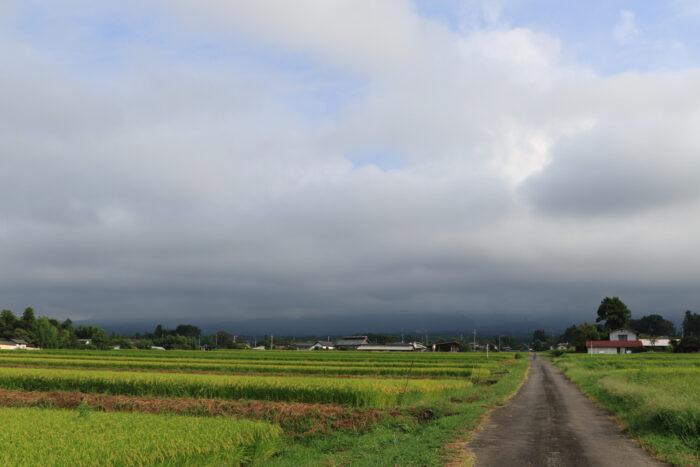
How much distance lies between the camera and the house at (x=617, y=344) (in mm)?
112688

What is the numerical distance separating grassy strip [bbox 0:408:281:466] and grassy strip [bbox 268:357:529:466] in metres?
1.06

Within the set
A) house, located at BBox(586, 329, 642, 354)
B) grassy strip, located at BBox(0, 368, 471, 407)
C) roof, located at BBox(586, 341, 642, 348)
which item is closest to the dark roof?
house, located at BBox(586, 329, 642, 354)

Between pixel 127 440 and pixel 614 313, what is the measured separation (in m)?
145

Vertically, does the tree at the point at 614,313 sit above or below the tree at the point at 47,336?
above

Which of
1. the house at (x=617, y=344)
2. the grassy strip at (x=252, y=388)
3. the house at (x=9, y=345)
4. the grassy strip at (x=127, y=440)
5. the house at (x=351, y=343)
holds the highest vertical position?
the grassy strip at (x=127, y=440)

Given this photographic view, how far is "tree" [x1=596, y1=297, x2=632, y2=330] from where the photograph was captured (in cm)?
13088

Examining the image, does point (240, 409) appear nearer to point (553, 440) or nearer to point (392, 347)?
point (553, 440)

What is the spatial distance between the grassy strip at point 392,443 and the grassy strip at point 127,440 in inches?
41.6

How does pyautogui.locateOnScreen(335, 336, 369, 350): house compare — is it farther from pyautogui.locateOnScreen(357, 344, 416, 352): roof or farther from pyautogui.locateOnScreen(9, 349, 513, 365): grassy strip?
pyautogui.locateOnScreen(9, 349, 513, 365): grassy strip

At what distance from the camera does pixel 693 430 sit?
14648 mm

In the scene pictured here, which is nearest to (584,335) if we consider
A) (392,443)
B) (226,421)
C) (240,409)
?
(240,409)

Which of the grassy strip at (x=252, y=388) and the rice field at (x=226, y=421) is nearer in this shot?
the rice field at (x=226, y=421)

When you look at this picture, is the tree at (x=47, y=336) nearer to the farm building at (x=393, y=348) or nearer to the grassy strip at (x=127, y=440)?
the farm building at (x=393, y=348)

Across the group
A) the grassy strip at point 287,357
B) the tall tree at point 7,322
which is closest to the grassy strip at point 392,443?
the grassy strip at point 287,357
